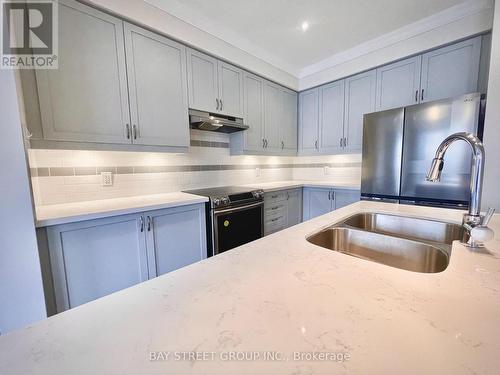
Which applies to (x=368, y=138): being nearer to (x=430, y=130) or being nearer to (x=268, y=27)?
(x=430, y=130)

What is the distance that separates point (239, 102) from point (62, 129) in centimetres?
163

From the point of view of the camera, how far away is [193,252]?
181 cm

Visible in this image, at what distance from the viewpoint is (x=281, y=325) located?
0.37 meters

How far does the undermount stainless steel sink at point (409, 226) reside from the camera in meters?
1.02

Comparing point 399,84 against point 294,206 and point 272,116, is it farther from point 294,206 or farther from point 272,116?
point 294,206

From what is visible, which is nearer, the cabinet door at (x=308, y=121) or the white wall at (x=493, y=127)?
the white wall at (x=493, y=127)

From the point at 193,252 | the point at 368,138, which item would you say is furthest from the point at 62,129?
the point at 368,138

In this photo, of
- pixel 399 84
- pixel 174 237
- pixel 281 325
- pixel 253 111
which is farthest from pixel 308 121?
pixel 281 325

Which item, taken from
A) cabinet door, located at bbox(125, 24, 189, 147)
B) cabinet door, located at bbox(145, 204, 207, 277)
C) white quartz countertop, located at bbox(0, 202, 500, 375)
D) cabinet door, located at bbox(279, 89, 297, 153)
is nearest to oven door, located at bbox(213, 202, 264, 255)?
cabinet door, located at bbox(145, 204, 207, 277)

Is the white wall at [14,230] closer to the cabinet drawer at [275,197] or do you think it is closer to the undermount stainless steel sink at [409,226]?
the undermount stainless steel sink at [409,226]

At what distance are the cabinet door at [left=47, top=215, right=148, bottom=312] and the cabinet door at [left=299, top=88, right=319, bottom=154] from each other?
8.32 ft

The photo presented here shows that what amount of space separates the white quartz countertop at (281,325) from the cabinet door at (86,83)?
1.48m

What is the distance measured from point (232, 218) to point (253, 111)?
138cm

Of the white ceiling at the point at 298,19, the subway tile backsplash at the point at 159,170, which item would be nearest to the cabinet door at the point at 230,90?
the white ceiling at the point at 298,19
